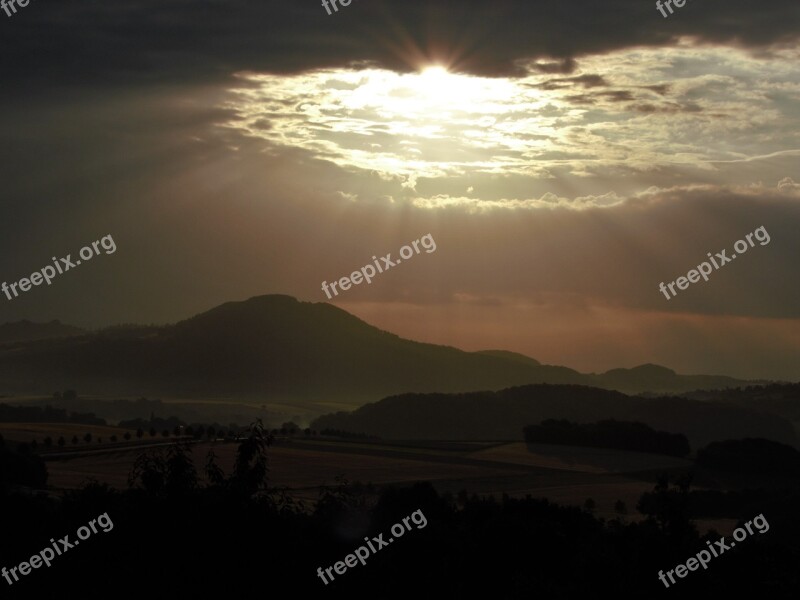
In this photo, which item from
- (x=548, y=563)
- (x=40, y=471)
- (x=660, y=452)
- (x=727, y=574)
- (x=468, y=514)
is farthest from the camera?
(x=660, y=452)

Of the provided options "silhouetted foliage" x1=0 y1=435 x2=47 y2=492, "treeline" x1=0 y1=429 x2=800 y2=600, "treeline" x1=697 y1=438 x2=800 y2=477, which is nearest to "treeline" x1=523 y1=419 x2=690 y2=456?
"treeline" x1=697 y1=438 x2=800 y2=477

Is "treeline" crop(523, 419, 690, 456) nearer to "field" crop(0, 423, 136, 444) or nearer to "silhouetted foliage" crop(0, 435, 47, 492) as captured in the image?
"field" crop(0, 423, 136, 444)

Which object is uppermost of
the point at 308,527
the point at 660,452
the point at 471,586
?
the point at 308,527

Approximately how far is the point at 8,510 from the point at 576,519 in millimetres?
43076

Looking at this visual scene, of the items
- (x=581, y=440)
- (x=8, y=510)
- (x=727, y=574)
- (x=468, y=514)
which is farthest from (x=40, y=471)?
(x=581, y=440)

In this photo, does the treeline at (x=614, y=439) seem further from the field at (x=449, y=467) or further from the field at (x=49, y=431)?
the field at (x=49, y=431)

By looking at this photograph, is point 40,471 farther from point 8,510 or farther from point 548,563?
point 548,563

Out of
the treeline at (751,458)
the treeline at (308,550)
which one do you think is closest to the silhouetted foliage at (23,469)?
the treeline at (308,550)

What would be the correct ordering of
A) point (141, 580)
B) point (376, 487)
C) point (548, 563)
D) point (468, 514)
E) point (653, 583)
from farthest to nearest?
1. point (376, 487)
2. point (468, 514)
3. point (548, 563)
4. point (653, 583)
5. point (141, 580)

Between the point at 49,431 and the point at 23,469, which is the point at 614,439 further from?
the point at 23,469

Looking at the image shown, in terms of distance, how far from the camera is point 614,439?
7648 inches

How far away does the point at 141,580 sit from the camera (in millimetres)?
41812

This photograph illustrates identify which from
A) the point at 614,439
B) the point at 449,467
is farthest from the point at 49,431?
the point at 614,439

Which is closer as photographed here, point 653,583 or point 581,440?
point 653,583
